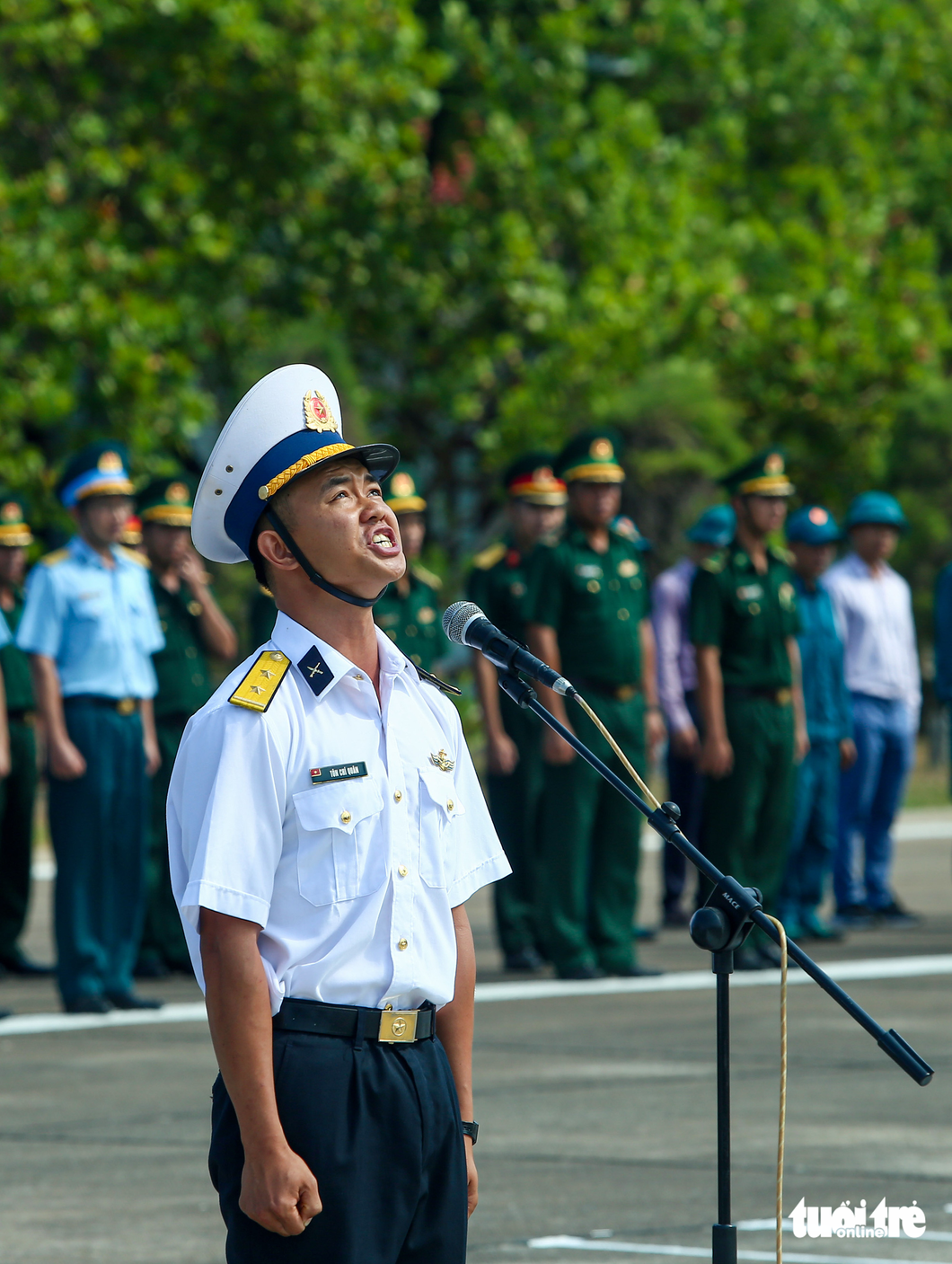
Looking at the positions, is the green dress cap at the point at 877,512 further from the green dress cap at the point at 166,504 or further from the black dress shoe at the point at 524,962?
the green dress cap at the point at 166,504

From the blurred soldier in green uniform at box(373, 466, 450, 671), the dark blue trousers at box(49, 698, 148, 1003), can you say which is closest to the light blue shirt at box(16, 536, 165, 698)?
the dark blue trousers at box(49, 698, 148, 1003)

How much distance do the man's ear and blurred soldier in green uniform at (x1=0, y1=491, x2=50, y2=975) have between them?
297 inches

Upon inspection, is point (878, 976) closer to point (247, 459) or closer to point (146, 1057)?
point (146, 1057)

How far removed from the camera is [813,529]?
12.3 m

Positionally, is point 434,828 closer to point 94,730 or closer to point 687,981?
point 94,730

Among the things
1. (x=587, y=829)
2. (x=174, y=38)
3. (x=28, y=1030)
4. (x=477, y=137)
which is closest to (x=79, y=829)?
(x=28, y=1030)

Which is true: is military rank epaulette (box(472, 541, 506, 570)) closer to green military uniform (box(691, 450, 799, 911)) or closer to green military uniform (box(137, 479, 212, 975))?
green military uniform (box(691, 450, 799, 911))

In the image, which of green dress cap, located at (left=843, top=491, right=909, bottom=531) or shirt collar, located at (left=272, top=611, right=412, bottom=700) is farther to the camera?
green dress cap, located at (left=843, top=491, right=909, bottom=531)

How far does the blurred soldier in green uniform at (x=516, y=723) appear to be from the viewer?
1093 centimetres

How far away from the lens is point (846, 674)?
13.0 meters


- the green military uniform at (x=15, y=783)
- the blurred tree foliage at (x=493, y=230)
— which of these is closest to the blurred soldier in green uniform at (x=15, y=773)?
the green military uniform at (x=15, y=783)

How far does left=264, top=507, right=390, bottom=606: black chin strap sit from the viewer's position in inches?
136

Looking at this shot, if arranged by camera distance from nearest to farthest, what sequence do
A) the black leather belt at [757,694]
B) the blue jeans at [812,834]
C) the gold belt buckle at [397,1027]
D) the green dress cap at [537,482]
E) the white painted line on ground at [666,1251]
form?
the gold belt buckle at [397,1027] < the white painted line on ground at [666,1251] < the black leather belt at [757,694] < the green dress cap at [537,482] < the blue jeans at [812,834]

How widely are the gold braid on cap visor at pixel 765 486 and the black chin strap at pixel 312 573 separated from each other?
7.07 meters
